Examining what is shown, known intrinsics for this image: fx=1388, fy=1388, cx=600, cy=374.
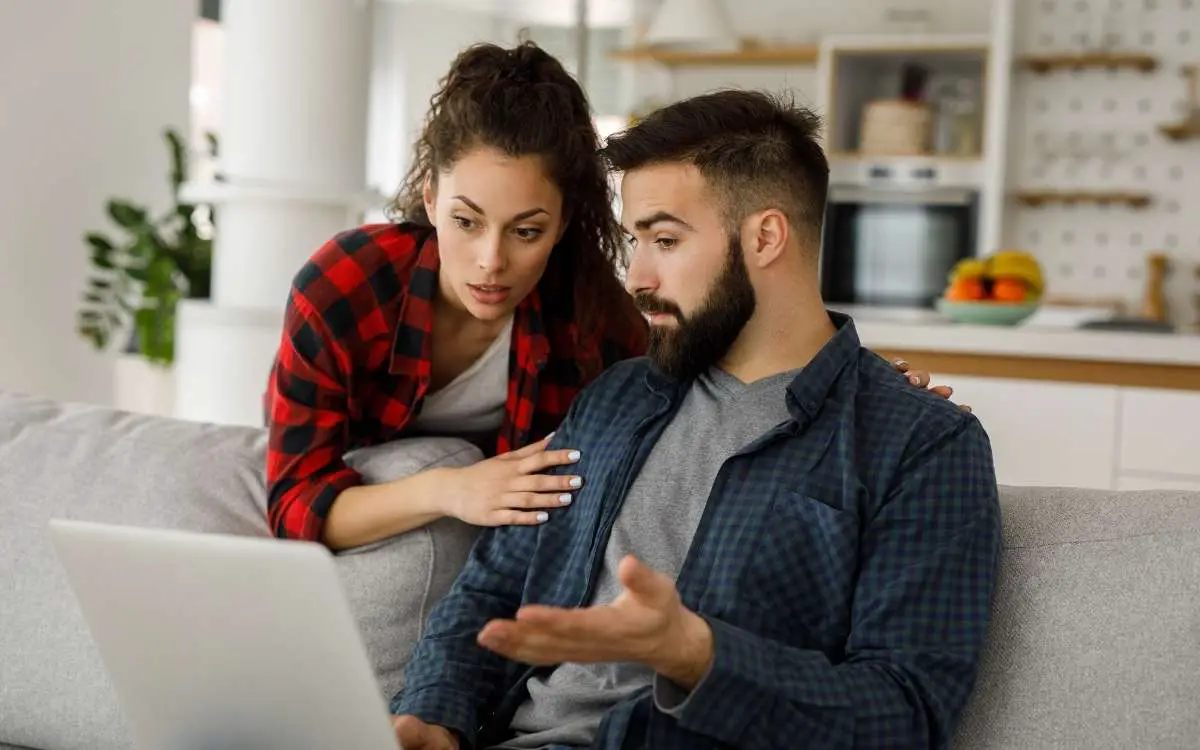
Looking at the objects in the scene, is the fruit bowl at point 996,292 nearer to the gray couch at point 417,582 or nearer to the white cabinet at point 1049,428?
the white cabinet at point 1049,428

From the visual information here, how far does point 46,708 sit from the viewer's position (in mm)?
1818

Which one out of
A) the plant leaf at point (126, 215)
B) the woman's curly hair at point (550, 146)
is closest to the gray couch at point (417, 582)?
the woman's curly hair at point (550, 146)

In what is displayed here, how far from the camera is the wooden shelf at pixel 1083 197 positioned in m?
6.05

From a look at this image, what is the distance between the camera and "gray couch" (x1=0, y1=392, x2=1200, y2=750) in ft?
4.83

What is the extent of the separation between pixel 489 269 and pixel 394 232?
0.97ft

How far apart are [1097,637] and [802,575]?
0.32 m

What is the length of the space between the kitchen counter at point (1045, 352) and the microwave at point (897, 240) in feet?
8.71

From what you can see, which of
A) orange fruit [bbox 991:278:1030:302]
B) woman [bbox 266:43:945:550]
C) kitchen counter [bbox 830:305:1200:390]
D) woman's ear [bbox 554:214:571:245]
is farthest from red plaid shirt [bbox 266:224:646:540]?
orange fruit [bbox 991:278:1030:302]

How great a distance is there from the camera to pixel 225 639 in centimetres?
122

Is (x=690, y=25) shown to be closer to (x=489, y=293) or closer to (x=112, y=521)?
(x=489, y=293)

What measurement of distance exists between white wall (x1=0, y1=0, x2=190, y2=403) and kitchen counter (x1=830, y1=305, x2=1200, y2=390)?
9.57 ft

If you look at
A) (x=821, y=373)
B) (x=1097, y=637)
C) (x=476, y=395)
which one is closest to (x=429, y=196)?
(x=476, y=395)

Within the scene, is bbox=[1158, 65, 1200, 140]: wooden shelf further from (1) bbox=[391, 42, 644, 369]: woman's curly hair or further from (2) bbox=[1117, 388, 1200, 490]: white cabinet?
(1) bbox=[391, 42, 644, 369]: woman's curly hair

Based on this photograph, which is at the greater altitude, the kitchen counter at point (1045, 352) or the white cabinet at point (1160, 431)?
the kitchen counter at point (1045, 352)
